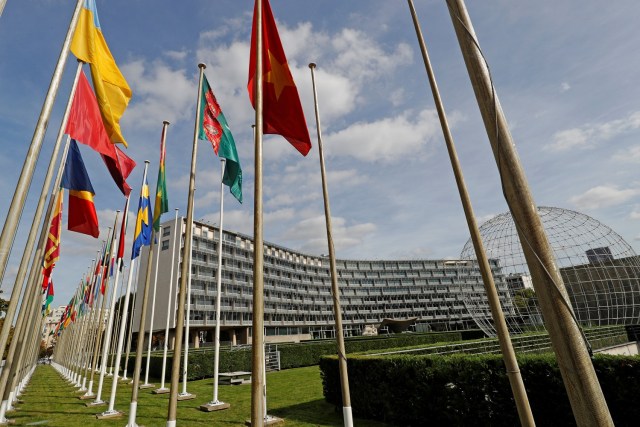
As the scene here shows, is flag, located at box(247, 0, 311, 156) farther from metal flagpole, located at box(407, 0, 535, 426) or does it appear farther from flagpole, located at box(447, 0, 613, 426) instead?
flagpole, located at box(447, 0, 613, 426)

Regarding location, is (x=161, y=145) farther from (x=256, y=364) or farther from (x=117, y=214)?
(x=256, y=364)

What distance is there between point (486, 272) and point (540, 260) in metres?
2.55

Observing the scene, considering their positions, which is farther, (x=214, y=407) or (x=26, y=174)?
(x=214, y=407)

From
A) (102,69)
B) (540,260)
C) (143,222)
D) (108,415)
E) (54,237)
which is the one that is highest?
(102,69)

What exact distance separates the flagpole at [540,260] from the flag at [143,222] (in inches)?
517

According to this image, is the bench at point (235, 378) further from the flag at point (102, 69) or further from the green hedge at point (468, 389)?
the flag at point (102, 69)

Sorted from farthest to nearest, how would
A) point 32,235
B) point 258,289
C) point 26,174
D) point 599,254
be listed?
point 599,254 < point 32,235 < point 26,174 < point 258,289

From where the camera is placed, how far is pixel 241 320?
71312 millimetres

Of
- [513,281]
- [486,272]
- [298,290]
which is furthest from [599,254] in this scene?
[298,290]

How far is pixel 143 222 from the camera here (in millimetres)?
13664

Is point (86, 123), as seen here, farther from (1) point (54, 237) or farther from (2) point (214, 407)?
(2) point (214, 407)

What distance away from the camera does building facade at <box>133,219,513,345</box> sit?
64.5 metres

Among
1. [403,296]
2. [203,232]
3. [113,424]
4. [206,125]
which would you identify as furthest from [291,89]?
[403,296]

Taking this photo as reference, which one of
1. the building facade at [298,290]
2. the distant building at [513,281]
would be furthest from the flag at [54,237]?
the building facade at [298,290]
